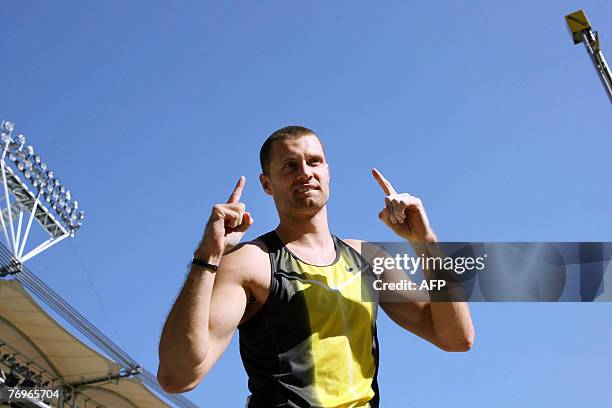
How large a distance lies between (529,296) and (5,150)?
26.4 meters

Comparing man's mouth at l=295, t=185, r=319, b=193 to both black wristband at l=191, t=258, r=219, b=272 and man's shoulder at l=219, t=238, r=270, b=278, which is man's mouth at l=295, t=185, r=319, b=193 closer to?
man's shoulder at l=219, t=238, r=270, b=278

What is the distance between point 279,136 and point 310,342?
91 centimetres

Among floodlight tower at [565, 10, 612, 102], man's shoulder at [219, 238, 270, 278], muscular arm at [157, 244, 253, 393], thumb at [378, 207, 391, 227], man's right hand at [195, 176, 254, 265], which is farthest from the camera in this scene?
floodlight tower at [565, 10, 612, 102]

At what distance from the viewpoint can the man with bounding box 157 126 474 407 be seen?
2607 mm

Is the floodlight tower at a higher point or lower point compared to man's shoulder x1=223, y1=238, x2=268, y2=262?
higher

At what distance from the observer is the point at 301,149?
3.03 meters

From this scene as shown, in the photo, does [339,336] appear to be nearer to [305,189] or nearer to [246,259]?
[246,259]

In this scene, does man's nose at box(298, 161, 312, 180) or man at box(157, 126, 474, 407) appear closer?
man at box(157, 126, 474, 407)

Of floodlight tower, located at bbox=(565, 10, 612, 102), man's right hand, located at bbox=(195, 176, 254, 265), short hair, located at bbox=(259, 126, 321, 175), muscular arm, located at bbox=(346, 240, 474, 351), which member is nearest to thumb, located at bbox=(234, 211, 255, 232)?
man's right hand, located at bbox=(195, 176, 254, 265)

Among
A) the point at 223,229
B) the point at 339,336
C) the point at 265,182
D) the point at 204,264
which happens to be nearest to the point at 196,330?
the point at 204,264

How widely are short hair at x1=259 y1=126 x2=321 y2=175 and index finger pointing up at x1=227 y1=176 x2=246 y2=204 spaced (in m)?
0.15

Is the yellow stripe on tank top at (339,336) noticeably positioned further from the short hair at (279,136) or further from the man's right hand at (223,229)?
the short hair at (279,136)

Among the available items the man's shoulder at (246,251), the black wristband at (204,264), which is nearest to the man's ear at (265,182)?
the man's shoulder at (246,251)

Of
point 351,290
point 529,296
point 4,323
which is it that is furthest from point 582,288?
point 4,323
